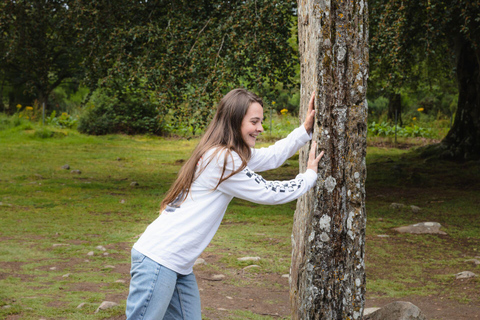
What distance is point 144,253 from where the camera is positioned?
277 cm

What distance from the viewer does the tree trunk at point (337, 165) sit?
10.8 ft

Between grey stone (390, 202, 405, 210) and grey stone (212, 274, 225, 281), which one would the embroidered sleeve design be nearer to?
grey stone (212, 274, 225, 281)

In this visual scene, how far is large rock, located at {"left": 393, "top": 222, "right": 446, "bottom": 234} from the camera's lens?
293 inches

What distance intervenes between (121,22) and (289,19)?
10.5ft

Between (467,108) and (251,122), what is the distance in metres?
12.3

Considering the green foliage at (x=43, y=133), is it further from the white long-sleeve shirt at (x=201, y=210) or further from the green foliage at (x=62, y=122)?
the white long-sleeve shirt at (x=201, y=210)

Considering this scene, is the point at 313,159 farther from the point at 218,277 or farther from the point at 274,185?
the point at 218,277

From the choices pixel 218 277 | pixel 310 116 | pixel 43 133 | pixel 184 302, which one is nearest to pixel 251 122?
pixel 310 116

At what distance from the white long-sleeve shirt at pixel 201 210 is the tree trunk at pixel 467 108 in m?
11.9

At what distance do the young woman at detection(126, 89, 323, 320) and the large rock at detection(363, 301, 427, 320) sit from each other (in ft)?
4.87

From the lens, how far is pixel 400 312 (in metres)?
3.78

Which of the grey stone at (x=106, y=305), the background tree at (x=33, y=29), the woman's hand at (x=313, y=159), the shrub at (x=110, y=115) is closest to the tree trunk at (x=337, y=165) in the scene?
the woman's hand at (x=313, y=159)

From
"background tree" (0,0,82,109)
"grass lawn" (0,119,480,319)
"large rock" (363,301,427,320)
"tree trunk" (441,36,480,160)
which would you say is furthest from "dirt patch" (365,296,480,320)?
"tree trunk" (441,36,480,160)

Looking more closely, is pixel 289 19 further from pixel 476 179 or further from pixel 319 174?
pixel 476 179
